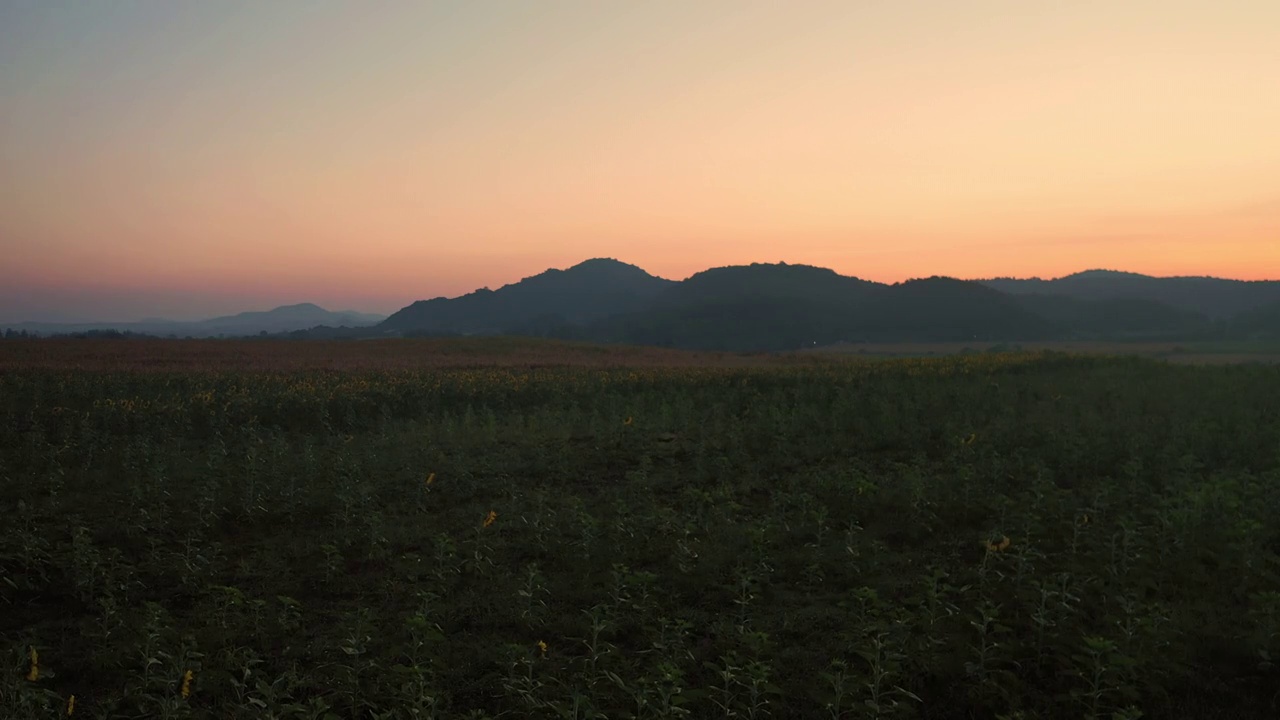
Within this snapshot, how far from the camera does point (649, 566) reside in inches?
364

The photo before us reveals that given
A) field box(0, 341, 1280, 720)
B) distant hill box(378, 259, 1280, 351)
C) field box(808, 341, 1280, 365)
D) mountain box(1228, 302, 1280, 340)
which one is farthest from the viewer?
distant hill box(378, 259, 1280, 351)

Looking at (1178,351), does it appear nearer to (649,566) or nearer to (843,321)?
(843,321)

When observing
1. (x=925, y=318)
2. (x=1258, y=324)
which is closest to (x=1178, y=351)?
(x=1258, y=324)

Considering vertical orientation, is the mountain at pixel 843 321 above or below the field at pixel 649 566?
above

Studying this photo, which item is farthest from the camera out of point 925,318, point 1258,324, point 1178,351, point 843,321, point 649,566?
point 843,321

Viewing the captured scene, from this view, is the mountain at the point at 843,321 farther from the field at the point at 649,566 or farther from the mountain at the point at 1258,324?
the field at the point at 649,566

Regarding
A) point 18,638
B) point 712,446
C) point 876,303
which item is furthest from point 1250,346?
point 18,638

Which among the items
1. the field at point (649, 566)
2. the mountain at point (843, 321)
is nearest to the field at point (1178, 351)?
the mountain at point (843, 321)

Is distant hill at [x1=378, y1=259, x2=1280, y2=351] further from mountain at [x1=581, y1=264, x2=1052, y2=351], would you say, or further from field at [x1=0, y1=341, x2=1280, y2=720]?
field at [x1=0, y1=341, x2=1280, y2=720]

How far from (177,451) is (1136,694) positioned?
17.1 meters

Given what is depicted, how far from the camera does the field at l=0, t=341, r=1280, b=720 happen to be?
20.0ft

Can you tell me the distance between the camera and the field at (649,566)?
6.09 m

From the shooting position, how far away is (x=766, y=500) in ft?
41.1

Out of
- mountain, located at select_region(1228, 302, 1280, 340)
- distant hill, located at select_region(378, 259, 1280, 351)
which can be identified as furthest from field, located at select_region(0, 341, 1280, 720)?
distant hill, located at select_region(378, 259, 1280, 351)
